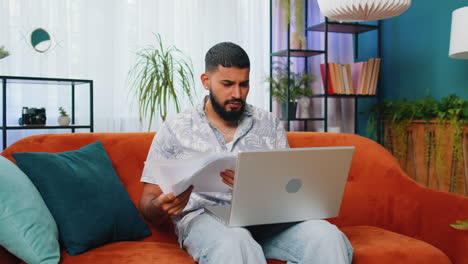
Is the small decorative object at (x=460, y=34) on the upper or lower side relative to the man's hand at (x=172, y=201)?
upper

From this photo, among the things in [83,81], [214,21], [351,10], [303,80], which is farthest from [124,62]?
[351,10]

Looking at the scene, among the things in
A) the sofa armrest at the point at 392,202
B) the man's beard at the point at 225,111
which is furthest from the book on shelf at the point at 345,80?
the man's beard at the point at 225,111

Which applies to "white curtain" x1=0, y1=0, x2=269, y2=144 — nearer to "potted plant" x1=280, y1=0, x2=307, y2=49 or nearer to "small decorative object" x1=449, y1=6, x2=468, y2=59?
"potted plant" x1=280, y1=0, x2=307, y2=49

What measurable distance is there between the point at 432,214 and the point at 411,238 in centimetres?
13

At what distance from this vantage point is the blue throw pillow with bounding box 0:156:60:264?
125 cm

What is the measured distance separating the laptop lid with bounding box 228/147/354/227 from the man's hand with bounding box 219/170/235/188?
0.05 m

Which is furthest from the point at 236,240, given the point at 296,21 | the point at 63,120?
the point at 296,21

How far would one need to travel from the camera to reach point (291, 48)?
3906 millimetres

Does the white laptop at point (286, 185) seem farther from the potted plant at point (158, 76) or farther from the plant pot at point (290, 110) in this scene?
the plant pot at point (290, 110)

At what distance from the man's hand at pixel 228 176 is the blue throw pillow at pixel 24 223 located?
546 mm

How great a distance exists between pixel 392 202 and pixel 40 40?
104 inches

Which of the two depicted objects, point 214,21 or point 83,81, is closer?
point 83,81

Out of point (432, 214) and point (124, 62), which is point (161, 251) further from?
point (124, 62)

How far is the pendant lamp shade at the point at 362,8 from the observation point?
238cm
